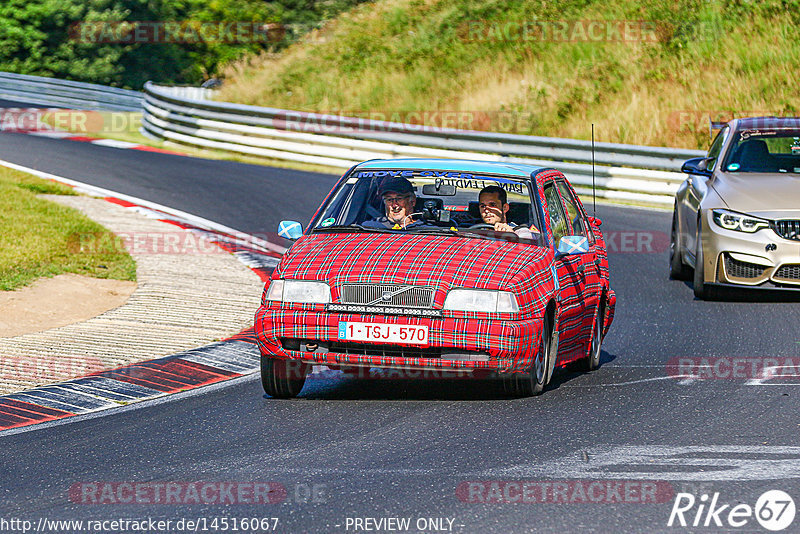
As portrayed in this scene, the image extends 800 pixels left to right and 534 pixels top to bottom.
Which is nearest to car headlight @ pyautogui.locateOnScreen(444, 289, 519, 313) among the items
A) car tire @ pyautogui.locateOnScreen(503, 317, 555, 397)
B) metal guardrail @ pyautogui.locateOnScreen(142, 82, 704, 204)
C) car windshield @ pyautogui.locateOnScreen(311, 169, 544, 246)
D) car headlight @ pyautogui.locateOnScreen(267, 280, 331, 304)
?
car tire @ pyautogui.locateOnScreen(503, 317, 555, 397)

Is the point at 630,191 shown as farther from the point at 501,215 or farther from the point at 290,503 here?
the point at 290,503

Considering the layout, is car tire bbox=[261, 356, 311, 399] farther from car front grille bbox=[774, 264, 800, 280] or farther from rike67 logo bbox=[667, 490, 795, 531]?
car front grille bbox=[774, 264, 800, 280]

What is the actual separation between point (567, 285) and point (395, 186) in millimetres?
1398

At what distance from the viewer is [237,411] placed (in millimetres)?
8117

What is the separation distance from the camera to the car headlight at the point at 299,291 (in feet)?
26.1

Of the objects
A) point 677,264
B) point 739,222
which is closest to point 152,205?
point 677,264

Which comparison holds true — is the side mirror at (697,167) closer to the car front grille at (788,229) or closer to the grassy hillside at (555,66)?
the car front grille at (788,229)

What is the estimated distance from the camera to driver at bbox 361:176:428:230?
29.9 ft

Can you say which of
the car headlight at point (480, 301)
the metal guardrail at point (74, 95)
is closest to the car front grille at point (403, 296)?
the car headlight at point (480, 301)

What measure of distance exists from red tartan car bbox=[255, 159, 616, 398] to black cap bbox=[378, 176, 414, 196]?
0.4 inches

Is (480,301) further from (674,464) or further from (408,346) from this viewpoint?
(674,464)

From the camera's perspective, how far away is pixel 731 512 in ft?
18.7

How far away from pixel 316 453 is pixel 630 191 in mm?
16048

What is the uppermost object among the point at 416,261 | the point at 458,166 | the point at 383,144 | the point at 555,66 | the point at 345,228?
the point at 555,66
